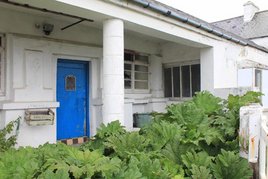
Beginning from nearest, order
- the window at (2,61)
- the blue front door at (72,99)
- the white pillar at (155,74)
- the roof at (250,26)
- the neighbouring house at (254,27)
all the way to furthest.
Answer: the window at (2,61) < the blue front door at (72,99) < the white pillar at (155,74) < the neighbouring house at (254,27) < the roof at (250,26)

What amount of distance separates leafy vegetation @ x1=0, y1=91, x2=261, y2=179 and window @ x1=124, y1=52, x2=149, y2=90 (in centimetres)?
446

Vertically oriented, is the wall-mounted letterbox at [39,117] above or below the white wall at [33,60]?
below

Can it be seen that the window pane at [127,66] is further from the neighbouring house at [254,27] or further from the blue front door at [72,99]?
the neighbouring house at [254,27]

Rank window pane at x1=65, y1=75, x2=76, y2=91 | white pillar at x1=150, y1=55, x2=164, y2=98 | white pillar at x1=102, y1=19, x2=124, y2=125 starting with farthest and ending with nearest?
white pillar at x1=150, y1=55, x2=164, y2=98 < window pane at x1=65, y1=75, x2=76, y2=91 < white pillar at x1=102, y1=19, x2=124, y2=125

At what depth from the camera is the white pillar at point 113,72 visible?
15.7 ft

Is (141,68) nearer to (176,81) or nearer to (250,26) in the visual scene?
(176,81)

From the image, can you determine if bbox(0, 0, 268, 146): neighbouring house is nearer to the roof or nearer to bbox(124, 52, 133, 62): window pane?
bbox(124, 52, 133, 62): window pane

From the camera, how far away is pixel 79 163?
2.03 m

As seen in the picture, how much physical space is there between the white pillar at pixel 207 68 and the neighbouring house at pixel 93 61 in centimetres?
3

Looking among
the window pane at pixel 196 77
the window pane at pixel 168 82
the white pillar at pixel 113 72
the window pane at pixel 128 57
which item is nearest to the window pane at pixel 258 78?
the window pane at pixel 196 77

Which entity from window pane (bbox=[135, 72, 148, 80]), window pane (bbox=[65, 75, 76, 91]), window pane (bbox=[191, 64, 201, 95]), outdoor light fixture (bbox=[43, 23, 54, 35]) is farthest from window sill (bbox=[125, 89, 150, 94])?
outdoor light fixture (bbox=[43, 23, 54, 35])

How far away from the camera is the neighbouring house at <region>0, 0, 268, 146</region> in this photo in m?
4.81

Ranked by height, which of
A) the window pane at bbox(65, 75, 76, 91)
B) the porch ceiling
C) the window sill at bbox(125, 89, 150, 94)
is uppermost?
the porch ceiling

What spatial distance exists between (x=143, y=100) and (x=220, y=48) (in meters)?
2.86
